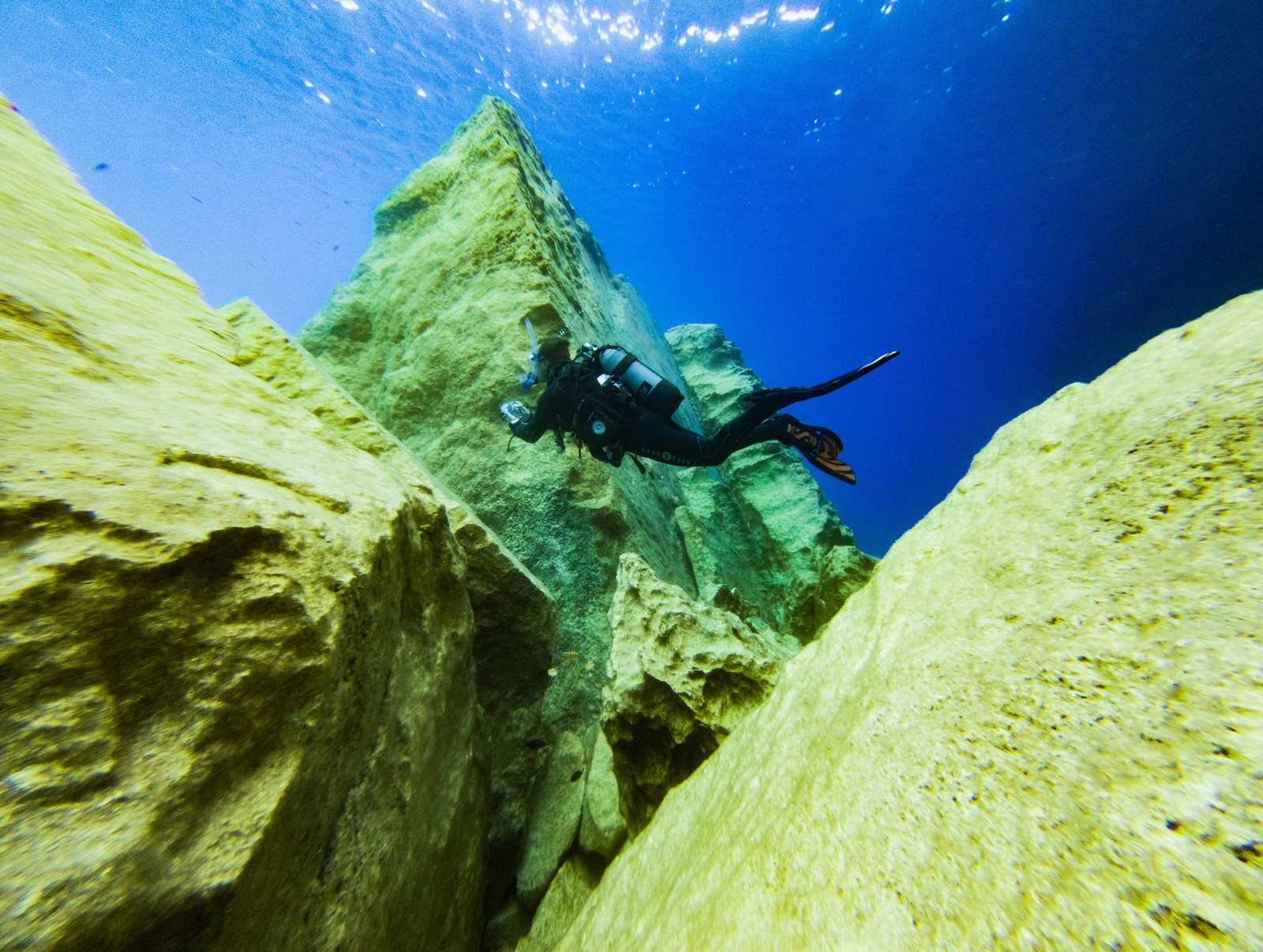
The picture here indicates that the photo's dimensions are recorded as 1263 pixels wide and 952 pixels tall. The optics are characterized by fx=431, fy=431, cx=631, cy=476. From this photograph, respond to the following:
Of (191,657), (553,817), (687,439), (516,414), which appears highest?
(687,439)

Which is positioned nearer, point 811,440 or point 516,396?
point 811,440

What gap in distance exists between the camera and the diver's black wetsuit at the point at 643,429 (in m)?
4.81

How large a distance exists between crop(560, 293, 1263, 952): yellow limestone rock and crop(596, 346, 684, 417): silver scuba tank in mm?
3485

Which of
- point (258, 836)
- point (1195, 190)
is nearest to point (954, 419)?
point (1195, 190)

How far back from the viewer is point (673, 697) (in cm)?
261

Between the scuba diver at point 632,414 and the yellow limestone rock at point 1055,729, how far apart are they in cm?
337

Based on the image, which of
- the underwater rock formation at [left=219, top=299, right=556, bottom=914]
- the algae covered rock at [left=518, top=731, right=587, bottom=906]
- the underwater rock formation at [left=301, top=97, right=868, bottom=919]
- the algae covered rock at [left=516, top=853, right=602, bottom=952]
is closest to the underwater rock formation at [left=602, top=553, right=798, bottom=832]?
the algae covered rock at [left=516, top=853, right=602, bottom=952]

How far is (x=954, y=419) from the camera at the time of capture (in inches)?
3580

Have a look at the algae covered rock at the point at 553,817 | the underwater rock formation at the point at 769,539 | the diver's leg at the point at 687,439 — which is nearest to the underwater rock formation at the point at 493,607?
the algae covered rock at the point at 553,817

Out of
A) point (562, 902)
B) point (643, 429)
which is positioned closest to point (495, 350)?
point (643, 429)

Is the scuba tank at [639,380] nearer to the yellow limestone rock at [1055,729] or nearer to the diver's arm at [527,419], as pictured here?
the diver's arm at [527,419]

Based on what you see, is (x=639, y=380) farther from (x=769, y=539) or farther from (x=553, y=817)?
(x=769, y=539)

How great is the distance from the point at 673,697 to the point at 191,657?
2.21 meters

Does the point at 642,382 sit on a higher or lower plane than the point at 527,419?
higher
